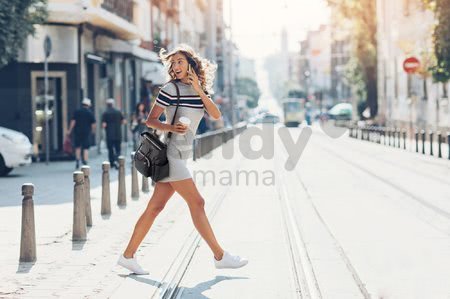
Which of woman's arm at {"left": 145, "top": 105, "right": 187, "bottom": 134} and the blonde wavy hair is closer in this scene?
A: woman's arm at {"left": 145, "top": 105, "right": 187, "bottom": 134}

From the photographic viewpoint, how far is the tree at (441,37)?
1051 inches

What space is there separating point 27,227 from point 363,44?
46695 millimetres

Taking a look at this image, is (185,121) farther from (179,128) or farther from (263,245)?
(263,245)

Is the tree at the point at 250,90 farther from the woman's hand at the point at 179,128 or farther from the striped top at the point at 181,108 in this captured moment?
the woman's hand at the point at 179,128

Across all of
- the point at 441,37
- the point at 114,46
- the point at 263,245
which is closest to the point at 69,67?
the point at 114,46

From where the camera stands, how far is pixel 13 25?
2048cm

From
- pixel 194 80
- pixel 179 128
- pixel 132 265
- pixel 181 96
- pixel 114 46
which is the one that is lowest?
pixel 132 265

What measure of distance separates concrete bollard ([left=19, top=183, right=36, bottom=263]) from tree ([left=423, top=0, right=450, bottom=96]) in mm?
Result: 20606

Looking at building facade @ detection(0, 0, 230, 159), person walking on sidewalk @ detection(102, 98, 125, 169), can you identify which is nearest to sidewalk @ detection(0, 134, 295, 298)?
person walking on sidewalk @ detection(102, 98, 125, 169)

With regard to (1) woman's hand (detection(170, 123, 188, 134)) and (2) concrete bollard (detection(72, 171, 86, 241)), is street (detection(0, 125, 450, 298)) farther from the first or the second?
(1) woman's hand (detection(170, 123, 188, 134))

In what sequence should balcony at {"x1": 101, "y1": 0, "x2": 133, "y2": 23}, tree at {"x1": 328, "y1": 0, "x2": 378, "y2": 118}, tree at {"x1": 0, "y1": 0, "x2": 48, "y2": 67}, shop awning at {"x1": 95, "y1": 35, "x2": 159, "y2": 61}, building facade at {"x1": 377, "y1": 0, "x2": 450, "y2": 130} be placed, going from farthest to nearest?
tree at {"x1": 328, "y1": 0, "x2": 378, "y2": 118} < building facade at {"x1": 377, "y1": 0, "x2": 450, "y2": 130} < shop awning at {"x1": 95, "y1": 35, "x2": 159, "y2": 61} < balcony at {"x1": 101, "y1": 0, "x2": 133, "y2": 23} < tree at {"x1": 0, "y1": 0, "x2": 48, "y2": 67}

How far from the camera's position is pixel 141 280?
731 cm

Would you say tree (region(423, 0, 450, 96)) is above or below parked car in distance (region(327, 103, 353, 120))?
above

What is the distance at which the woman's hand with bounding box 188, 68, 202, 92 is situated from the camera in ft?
23.4
